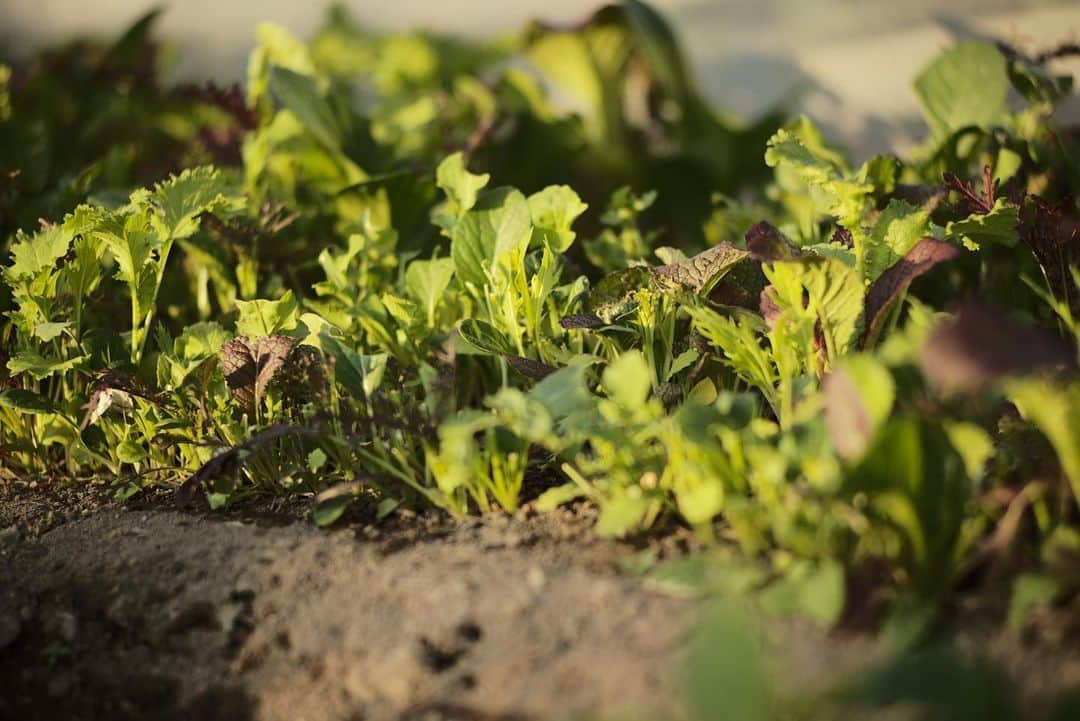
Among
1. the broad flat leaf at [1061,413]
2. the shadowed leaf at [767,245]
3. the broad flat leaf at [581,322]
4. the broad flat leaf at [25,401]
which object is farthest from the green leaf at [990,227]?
the broad flat leaf at [25,401]

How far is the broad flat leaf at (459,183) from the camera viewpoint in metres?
1.53

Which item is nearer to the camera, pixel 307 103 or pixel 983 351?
pixel 983 351

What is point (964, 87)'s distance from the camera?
1.86 meters

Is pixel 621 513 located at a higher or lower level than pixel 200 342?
lower

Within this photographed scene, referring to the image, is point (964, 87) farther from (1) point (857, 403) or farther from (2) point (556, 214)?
(1) point (857, 403)

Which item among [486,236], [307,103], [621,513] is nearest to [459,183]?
[486,236]

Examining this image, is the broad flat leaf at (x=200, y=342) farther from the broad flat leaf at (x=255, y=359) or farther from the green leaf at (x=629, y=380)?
the green leaf at (x=629, y=380)

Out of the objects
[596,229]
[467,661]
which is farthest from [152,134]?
[467,661]

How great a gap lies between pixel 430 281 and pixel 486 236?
116 millimetres

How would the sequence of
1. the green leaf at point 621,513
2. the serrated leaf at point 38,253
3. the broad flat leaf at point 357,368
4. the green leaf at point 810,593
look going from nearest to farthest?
the green leaf at point 810,593, the green leaf at point 621,513, the broad flat leaf at point 357,368, the serrated leaf at point 38,253

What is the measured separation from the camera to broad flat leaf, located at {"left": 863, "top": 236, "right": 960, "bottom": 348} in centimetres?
113

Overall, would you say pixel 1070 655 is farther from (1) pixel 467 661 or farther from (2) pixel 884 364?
(1) pixel 467 661

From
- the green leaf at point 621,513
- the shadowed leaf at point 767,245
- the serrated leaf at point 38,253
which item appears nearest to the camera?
the green leaf at point 621,513

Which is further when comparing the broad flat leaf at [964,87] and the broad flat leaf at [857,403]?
the broad flat leaf at [964,87]
